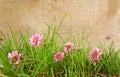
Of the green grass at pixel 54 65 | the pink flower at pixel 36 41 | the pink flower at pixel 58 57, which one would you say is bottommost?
the green grass at pixel 54 65

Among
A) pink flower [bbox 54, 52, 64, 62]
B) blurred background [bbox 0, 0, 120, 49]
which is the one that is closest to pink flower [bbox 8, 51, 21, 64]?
pink flower [bbox 54, 52, 64, 62]

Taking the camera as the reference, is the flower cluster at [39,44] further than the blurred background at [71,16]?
No

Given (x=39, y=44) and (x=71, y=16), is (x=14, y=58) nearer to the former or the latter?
→ (x=39, y=44)

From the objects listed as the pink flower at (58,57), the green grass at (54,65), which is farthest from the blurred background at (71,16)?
the pink flower at (58,57)

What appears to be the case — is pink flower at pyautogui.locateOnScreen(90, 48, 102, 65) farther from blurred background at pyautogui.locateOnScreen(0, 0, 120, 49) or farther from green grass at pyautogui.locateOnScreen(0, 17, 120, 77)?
blurred background at pyautogui.locateOnScreen(0, 0, 120, 49)

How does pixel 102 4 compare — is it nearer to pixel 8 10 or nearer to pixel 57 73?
pixel 8 10

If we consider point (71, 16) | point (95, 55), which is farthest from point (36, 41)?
point (71, 16)

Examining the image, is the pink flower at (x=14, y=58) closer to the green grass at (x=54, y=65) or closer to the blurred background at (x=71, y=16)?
the green grass at (x=54, y=65)

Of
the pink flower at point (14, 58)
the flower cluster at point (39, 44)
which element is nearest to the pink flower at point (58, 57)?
the flower cluster at point (39, 44)

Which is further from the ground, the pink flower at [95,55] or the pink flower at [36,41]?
the pink flower at [36,41]
